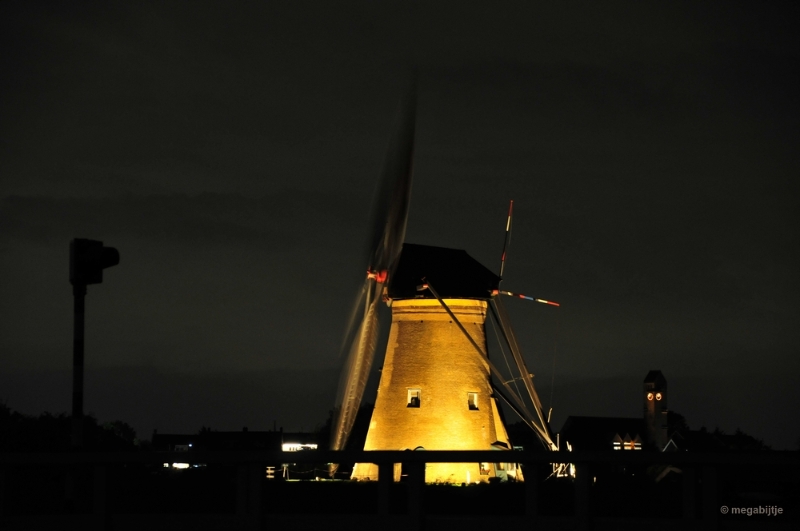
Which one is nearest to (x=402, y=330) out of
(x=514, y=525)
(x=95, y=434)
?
(x=514, y=525)

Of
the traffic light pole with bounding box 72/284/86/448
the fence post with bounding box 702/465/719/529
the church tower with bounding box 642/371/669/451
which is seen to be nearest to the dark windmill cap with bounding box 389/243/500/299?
the traffic light pole with bounding box 72/284/86/448

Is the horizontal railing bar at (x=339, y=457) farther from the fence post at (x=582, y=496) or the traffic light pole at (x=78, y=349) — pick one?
the traffic light pole at (x=78, y=349)

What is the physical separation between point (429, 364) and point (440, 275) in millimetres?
3793

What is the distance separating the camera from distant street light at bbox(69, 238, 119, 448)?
40.0ft

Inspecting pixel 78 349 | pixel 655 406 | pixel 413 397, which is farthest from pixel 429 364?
pixel 655 406

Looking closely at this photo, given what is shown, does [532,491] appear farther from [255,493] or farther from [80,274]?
[80,274]

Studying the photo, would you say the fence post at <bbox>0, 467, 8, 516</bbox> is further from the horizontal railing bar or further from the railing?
the horizontal railing bar

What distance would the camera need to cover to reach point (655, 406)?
368 ft

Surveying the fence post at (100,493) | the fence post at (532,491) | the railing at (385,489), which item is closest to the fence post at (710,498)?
the railing at (385,489)

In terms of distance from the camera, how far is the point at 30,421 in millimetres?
59656

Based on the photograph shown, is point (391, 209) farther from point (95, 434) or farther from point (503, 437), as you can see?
point (95, 434)

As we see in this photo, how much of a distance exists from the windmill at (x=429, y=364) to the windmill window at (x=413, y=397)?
41 mm

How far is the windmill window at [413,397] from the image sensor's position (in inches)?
1817

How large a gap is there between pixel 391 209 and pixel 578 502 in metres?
33.2
